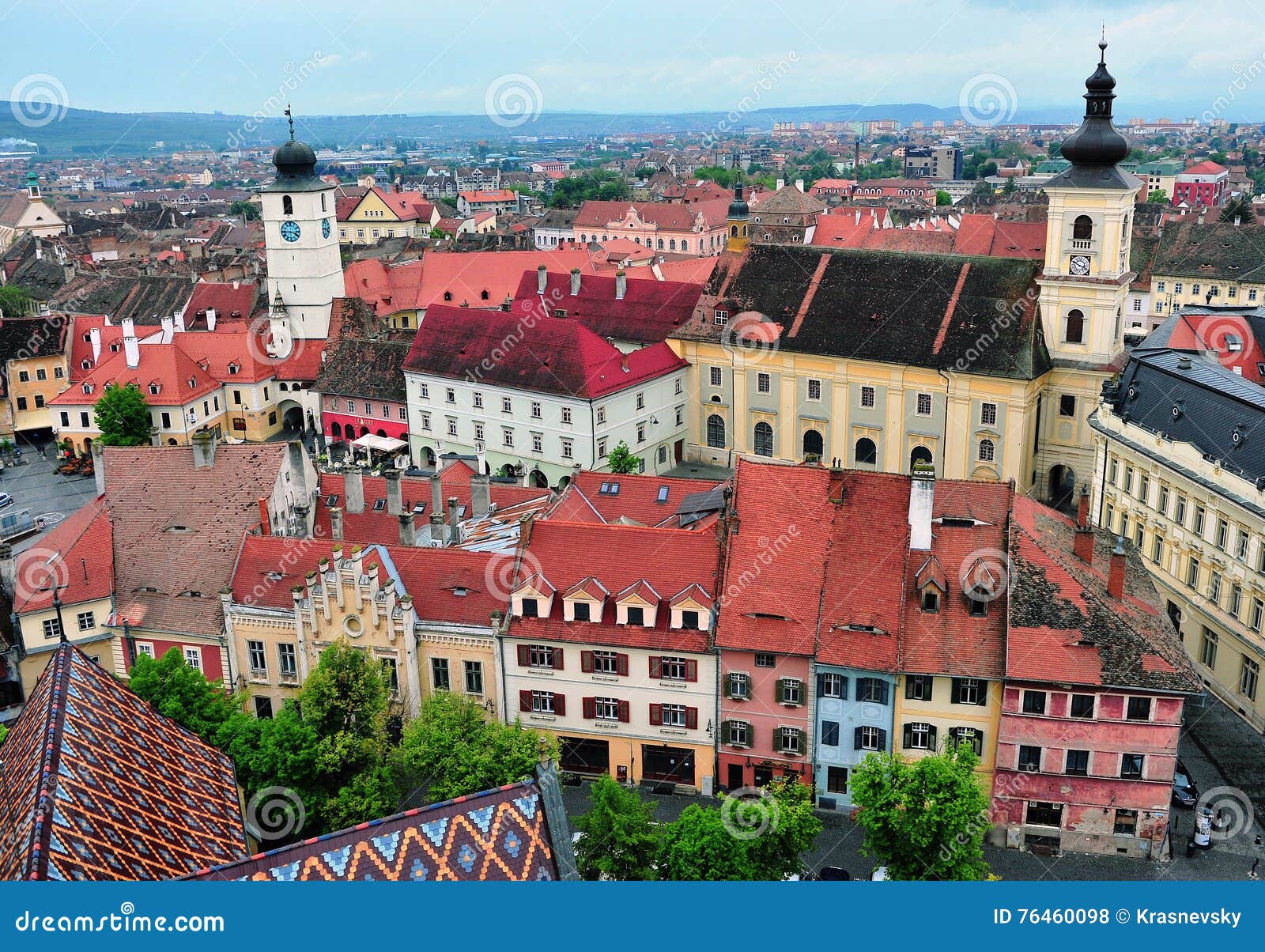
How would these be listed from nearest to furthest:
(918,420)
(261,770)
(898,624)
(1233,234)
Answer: (261,770)
(898,624)
(918,420)
(1233,234)

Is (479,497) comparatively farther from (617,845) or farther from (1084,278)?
(1084,278)

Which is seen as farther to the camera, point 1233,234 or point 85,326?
point 1233,234

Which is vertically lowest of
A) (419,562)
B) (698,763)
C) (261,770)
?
(698,763)

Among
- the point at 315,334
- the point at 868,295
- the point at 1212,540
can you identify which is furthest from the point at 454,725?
the point at 315,334

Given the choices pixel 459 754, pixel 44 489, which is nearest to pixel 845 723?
pixel 459 754

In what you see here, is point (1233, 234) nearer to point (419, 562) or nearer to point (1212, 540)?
→ point (1212, 540)

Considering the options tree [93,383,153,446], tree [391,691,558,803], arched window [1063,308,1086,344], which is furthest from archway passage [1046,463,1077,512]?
tree [93,383,153,446]

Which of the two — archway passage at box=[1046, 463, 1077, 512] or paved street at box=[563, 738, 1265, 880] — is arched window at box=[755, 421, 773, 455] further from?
paved street at box=[563, 738, 1265, 880]

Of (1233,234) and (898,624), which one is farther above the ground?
(1233,234)
